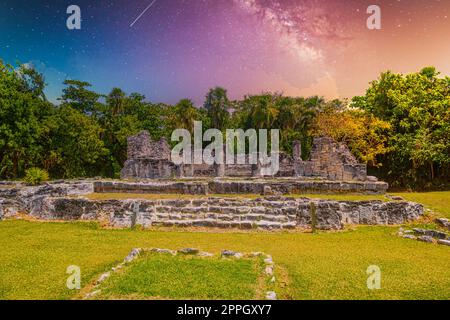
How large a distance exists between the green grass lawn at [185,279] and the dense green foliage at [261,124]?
19.3 metres

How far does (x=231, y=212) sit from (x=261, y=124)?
1112 inches

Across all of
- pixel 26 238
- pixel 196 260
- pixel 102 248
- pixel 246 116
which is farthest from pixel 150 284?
pixel 246 116

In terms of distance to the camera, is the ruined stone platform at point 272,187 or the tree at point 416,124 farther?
the tree at point 416,124

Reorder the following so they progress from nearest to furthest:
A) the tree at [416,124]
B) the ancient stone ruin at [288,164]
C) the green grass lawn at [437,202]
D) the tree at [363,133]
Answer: the green grass lawn at [437,202] → the ancient stone ruin at [288,164] → the tree at [416,124] → the tree at [363,133]

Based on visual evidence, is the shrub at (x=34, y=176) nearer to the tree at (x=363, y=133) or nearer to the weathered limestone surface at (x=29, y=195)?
the weathered limestone surface at (x=29, y=195)

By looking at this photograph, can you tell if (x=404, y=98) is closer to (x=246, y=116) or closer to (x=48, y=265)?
→ (x=246, y=116)

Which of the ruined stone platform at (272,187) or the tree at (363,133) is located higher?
the tree at (363,133)

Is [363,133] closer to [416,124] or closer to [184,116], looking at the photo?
[416,124]

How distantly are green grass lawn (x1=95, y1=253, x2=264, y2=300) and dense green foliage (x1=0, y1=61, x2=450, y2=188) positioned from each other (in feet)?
63.4

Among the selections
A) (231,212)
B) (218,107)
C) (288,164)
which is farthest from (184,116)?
(231,212)

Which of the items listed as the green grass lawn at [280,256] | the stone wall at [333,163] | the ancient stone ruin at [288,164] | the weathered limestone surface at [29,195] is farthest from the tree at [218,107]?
the green grass lawn at [280,256]

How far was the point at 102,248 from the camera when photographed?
27.5 feet

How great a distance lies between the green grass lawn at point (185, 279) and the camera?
5.19 metres

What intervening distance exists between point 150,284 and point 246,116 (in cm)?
3658
